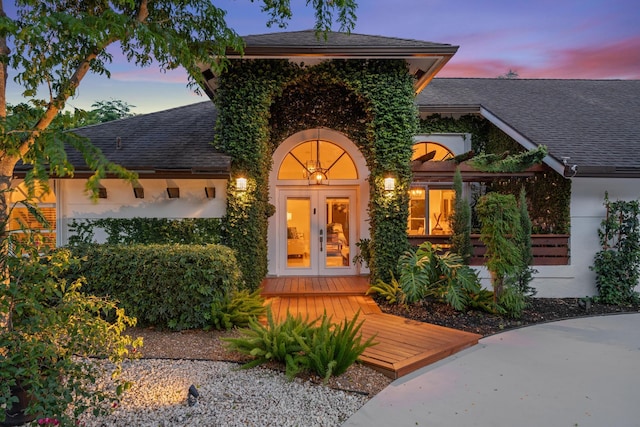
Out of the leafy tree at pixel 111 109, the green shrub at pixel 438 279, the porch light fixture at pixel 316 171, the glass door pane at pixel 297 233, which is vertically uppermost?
the leafy tree at pixel 111 109

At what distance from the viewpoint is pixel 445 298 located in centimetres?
714

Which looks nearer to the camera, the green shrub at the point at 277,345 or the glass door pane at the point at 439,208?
the green shrub at the point at 277,345

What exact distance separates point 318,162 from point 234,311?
199 inches

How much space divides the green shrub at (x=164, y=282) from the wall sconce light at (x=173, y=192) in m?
2.66

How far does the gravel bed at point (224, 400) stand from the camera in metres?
3.36

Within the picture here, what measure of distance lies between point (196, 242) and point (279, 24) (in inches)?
176

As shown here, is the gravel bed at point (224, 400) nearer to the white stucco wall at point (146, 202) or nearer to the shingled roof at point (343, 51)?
the white stucco wall at point (146, 202)

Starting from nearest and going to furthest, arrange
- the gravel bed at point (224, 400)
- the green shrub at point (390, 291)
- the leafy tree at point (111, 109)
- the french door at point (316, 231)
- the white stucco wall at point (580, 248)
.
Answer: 1. the gravel bed at point (224, 400)
2. the green shrub at point (390, 291)
3. the white stucco wall at point (580, 248)
4. the french door at point (316, 231)
5. the leafy tree at point (111, 109)

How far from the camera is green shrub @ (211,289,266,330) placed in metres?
5.86

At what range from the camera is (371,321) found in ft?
21.4

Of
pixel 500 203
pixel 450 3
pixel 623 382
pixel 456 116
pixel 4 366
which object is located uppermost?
pixel 450 3

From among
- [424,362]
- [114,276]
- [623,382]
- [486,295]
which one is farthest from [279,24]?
[623,382]

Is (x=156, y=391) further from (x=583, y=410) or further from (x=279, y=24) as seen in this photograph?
(x=279, y=24)

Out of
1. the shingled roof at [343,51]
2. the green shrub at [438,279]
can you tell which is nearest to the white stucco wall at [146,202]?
the shingled roof at [343,51]
